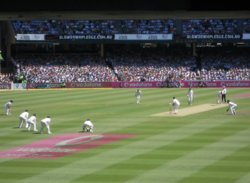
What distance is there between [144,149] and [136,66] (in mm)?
49195

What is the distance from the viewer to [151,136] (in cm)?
2659

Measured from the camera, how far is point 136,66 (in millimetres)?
71750

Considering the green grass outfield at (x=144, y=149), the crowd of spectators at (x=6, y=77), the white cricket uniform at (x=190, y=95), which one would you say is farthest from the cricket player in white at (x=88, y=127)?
the crowd of spectators at (x=6, y=77)

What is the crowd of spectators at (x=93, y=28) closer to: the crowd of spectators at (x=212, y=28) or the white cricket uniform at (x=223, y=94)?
the crowd of spectators at (x=212, y=28)

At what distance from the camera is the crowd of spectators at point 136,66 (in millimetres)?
68125

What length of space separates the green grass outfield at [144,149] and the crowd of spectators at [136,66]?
87.6 feet

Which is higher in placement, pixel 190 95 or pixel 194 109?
pixel 190 95

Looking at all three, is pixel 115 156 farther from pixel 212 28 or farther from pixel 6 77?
pixel 212 28

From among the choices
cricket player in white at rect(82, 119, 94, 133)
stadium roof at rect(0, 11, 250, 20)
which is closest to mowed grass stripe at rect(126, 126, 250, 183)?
cricket player in white at rect(82, 119, 94, 133)

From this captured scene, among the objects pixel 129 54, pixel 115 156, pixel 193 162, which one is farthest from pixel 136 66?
pixel 193 162

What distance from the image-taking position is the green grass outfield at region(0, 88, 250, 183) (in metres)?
17.7

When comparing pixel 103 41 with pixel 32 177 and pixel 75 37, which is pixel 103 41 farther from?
pixel 32 177
